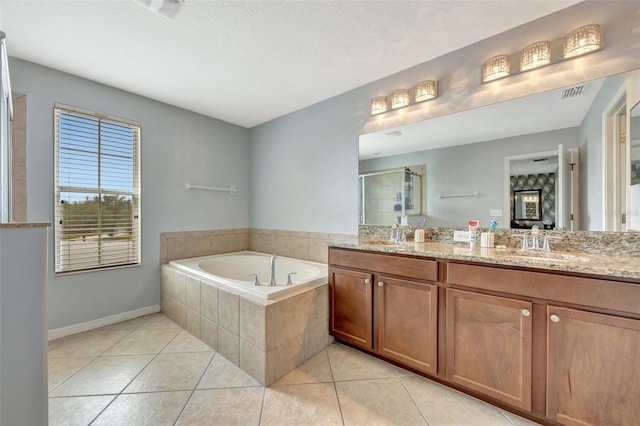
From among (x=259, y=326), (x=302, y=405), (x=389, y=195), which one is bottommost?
(x=302, y=405)

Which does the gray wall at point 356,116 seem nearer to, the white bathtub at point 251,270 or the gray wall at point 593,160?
the gray wall at point 593,160

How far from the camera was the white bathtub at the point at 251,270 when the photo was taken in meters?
1.99

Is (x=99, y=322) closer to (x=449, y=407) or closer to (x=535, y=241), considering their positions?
(x=449, y=407)

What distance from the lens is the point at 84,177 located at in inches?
95.6

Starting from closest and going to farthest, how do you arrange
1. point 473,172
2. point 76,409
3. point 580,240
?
1. point 76,409
2. point 580,240
3. point 473,172

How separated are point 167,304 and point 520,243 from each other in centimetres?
323

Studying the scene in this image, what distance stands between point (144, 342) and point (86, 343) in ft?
1.53

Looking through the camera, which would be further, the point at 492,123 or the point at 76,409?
the point at 492,123

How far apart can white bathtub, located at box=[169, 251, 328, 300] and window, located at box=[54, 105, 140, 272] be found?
0.60 m

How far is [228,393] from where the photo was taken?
1.62m

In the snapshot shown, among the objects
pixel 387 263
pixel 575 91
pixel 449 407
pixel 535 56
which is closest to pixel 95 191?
pixel 387 263

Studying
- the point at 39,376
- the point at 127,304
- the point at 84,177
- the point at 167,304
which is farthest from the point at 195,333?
the point at 84,177

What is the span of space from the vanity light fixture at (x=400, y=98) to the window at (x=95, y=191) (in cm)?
261

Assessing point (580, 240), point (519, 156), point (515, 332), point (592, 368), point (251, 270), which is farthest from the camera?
point (251, 270)
